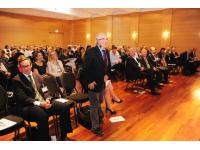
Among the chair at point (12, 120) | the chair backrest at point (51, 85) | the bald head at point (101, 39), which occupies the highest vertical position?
the bald head at point (101, 39)

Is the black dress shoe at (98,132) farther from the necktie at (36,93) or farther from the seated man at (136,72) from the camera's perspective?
the seated man at (136,72)

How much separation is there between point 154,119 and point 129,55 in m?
2.78

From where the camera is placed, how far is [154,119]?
3.88m

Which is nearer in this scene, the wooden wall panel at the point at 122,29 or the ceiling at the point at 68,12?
the ceiling at the point at 68,12

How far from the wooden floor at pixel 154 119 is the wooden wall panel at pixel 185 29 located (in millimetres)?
6295

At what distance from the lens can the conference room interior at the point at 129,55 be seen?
3.47 m

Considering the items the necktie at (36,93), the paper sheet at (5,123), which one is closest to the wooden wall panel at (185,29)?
the necktie at (36,93)

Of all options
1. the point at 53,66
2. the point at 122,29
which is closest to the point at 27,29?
the point at 122,29

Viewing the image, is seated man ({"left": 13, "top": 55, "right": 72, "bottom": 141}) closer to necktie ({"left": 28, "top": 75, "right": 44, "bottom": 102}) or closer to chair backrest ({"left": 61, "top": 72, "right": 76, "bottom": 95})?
necktie ({"left": 28, "top": 75, "right": 44, "bottom": 102})

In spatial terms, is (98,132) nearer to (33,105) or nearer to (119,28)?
(33,105)

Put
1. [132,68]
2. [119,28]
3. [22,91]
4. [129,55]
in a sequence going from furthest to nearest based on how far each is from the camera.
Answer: [119,28] < [129,55] < [132,68] < [22,91]

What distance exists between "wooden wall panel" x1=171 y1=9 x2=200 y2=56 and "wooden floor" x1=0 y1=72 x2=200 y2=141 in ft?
20.7

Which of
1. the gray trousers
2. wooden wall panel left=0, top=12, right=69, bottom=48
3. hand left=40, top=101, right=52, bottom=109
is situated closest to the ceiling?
wooden wall panel left=0, top=12, right=69, bottom=48

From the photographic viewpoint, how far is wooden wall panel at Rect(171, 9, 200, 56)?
11.1m
